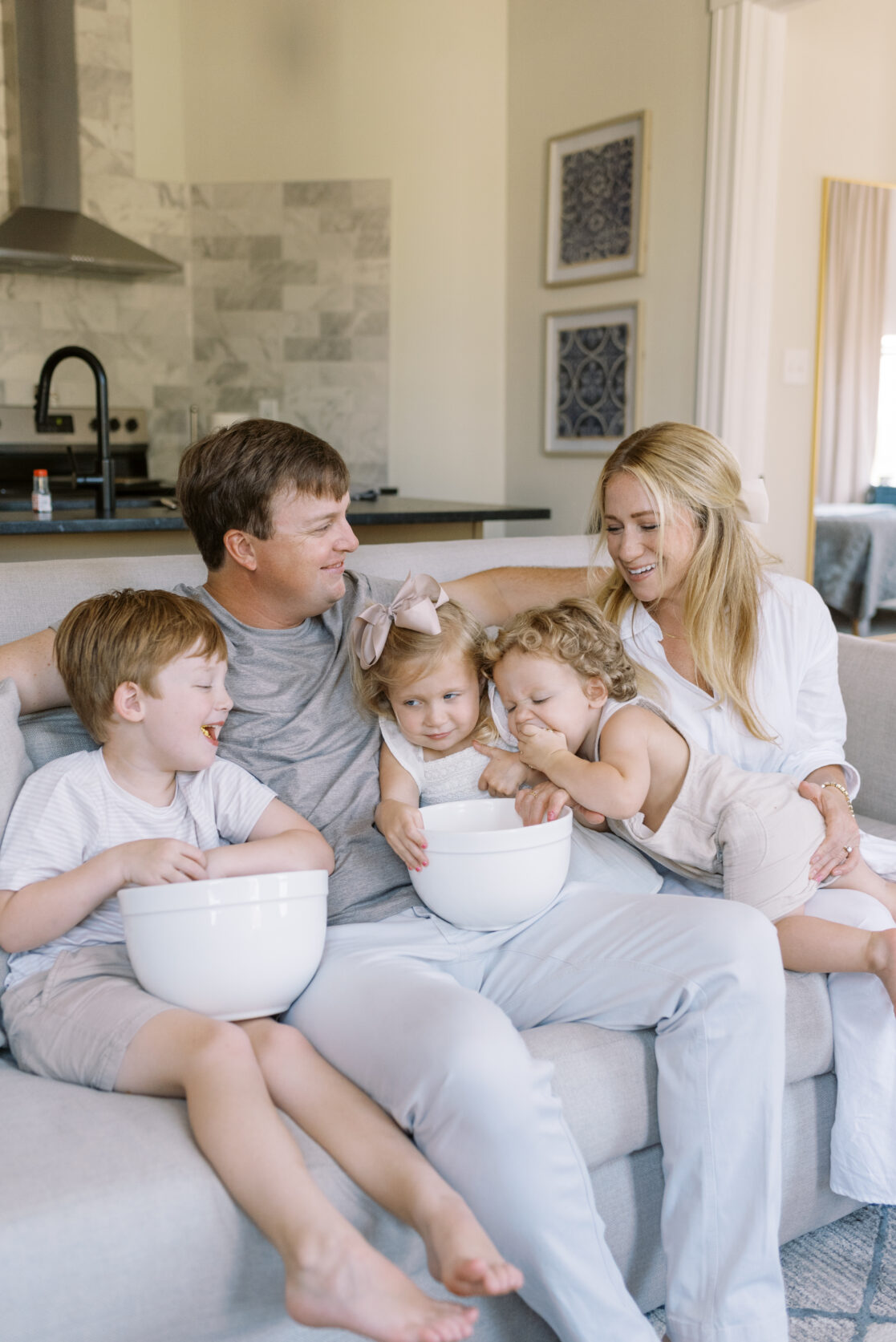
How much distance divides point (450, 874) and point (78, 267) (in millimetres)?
4250

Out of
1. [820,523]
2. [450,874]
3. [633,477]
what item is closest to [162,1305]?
[450,874]

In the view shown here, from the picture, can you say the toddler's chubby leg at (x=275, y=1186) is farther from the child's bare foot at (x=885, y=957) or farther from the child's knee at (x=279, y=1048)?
the child's bare foot at (x=885, y=957)

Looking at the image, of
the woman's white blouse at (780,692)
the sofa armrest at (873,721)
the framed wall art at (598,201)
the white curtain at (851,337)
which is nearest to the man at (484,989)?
the woman's white blouse at (780,692)

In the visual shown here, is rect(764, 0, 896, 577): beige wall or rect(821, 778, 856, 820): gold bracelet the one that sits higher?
rect(764, 0, 896, 577): beige wall

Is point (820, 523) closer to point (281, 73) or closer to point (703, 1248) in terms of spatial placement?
point (281, 73)

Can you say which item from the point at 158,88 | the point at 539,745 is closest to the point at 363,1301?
the point at 539,745

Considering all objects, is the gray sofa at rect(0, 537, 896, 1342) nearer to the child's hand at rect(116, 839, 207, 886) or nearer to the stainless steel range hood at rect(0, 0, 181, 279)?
the child's hand at rect(116, 839, 207, 886)

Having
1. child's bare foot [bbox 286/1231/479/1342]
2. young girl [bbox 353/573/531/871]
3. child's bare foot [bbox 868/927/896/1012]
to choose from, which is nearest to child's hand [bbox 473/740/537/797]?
young girl [bbox 353/573/531/871]

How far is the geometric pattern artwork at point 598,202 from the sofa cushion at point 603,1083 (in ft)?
11.5

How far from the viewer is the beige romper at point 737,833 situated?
5.06ft

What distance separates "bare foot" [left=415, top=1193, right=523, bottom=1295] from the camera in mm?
978

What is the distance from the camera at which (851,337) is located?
437 cm

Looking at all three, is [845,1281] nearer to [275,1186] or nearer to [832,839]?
[832,839]

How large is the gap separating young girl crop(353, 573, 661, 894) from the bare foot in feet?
2.00
